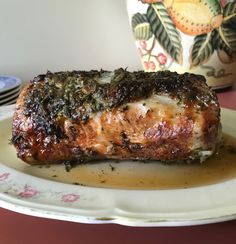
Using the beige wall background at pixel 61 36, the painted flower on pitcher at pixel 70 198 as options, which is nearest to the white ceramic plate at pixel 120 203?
the painted flower on pitcher at pixel 70 198

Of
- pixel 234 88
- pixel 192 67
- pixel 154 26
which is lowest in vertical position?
pixel 234 88

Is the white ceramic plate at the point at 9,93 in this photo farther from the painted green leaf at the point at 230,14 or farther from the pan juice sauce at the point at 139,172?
the painted green leaf at the point at 230,14

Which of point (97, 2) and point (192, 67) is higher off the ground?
point (97, 2)

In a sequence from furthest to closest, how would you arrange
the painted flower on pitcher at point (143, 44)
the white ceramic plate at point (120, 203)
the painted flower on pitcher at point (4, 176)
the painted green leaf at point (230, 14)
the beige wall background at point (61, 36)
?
1. the beige wall background at point (61, 36)
2. the painted flower on pitcher at point (143, 44)
3. the painted green leaf at point (230, 14)
4. the painted flower on pitcher at point (4, 176)
5. the white ceramic plate at point (120, 203)

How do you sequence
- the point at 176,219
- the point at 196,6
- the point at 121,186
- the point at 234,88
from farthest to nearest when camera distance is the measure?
the point at 234,88 → the point at 196,6 → the point at 121,186 → the point at 176,219

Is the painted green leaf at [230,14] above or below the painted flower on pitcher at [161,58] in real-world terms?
above

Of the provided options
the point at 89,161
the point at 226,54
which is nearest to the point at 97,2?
the point at 226,54

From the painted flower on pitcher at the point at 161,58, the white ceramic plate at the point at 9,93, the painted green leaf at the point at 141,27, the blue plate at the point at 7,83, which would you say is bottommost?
the white ceramic plate at the point at 9,93

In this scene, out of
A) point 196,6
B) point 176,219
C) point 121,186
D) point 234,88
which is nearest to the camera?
point 176,219

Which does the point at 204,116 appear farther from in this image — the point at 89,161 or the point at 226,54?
the point at 226,54
